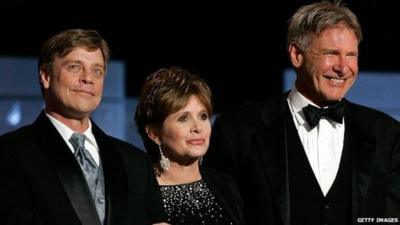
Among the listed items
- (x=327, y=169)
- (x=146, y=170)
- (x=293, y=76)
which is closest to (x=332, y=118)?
(x=327, y=169)

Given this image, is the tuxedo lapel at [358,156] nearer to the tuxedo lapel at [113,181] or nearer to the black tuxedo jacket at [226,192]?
the black tuxedo jacket at [226,192]

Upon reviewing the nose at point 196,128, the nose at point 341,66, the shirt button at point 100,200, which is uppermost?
the nose at point 341,66

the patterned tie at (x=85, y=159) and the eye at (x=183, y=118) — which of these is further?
the eye at (x=183, y=118)

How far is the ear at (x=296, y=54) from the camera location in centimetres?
324

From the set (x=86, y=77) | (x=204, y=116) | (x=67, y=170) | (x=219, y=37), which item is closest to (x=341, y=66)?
(x=204, y=116)

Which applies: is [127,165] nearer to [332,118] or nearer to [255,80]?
[332,118]

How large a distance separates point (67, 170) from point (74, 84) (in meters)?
0.24

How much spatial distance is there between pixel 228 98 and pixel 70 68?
2.92m

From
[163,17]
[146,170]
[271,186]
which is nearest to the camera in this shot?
[146,170]

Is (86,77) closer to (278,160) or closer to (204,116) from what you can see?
(204,116)

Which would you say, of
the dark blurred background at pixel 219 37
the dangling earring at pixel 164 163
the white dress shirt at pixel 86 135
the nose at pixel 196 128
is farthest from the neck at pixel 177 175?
the dark blurred background at pixel 219 37

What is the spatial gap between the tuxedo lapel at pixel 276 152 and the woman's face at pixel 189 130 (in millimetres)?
245

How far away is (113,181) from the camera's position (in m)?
2.69

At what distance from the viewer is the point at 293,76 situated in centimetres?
553
